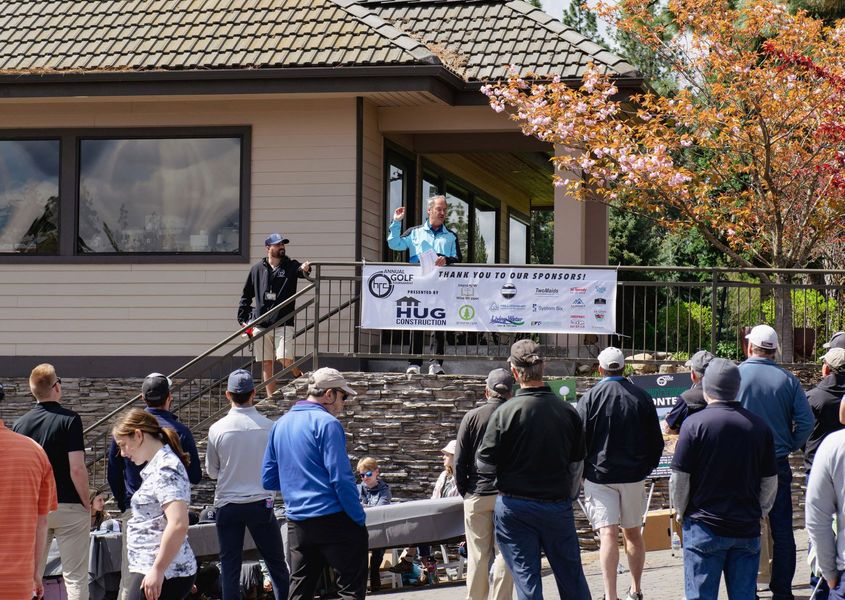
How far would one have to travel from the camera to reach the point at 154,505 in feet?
21.4

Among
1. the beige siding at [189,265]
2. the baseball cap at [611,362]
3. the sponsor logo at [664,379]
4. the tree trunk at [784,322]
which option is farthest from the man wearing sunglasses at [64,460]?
the tree trunk at [784,322]

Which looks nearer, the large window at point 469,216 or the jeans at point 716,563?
the jeans at point 716,563

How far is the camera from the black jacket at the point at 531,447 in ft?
24.1

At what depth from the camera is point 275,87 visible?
1456cm

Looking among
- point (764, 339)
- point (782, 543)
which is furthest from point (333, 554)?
point (764, 339)

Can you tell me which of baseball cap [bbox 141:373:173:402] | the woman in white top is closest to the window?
baseball cap [bbox 141:373:173:402]

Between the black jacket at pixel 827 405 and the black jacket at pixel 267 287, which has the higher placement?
the black jacket at pixel 267 287

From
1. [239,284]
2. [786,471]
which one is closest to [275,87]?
[239,284]

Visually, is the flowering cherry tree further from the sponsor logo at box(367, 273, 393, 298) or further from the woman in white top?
Answer: the woman in white top

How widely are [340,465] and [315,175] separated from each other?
8169 millimetres

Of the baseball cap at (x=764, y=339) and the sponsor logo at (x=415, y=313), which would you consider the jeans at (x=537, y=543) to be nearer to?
the baseball cap at (x=764, y=339)

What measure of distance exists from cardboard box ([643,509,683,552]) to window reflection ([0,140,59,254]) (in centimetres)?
795

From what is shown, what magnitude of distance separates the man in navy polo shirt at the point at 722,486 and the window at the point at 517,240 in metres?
15.3

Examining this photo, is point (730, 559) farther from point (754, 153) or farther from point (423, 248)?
point (754, 153)
